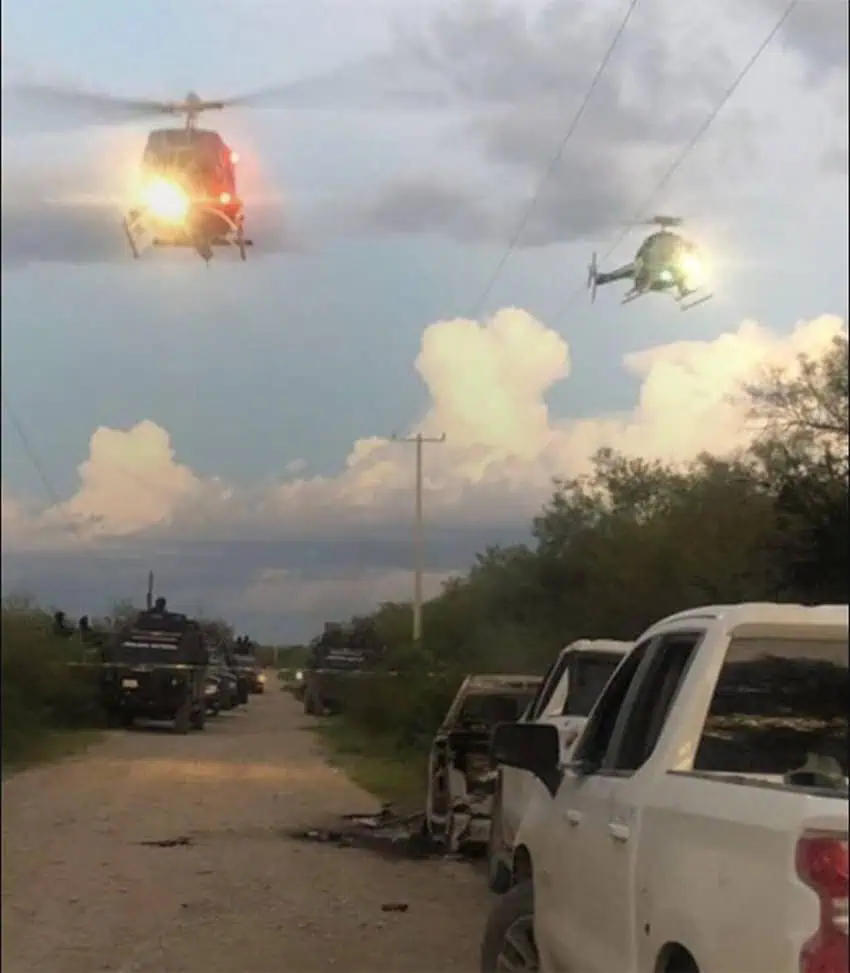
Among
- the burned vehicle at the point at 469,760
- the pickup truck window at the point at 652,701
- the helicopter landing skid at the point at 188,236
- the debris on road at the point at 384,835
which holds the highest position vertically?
the helicopter landing skid at the point at 188,236

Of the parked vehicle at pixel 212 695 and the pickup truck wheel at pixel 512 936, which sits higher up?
the parked vehicle at pixel 212 695

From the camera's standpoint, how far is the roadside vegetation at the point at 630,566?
12.7 m

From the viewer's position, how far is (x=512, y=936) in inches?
275

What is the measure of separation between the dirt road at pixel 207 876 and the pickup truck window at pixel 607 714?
6.63 feet

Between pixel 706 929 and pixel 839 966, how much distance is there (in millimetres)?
599

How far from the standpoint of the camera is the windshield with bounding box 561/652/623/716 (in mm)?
10414

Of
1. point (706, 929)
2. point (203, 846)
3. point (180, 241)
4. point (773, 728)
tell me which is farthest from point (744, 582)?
point (706, 929)

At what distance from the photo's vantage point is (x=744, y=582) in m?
12.4

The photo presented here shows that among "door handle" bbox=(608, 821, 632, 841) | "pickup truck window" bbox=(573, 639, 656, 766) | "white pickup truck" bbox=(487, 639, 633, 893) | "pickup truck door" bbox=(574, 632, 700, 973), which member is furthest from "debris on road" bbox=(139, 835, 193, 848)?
"door handle" bbox=(608, 821, 632, 841)

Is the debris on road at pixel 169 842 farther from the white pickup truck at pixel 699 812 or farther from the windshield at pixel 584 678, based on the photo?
the white pickup truck at pixel 699 812

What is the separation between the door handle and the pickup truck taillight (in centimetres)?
130

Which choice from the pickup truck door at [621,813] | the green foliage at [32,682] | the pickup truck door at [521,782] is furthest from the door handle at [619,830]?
the pickup truck door at [521,782]

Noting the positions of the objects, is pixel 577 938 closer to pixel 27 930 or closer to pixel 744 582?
pixel 27 930

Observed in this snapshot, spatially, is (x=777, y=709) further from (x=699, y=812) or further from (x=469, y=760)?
(x=469, y=760)
